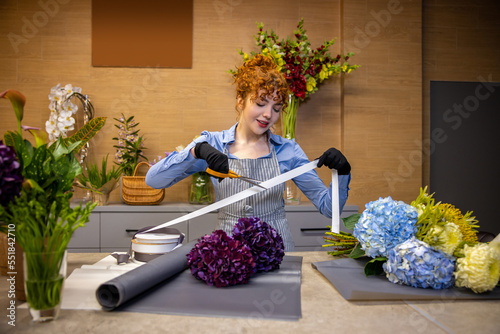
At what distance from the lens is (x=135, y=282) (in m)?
0.90

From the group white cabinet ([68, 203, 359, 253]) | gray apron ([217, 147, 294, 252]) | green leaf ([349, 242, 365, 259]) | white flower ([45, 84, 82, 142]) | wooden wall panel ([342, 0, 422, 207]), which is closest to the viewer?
green leaf ([349, 242, 365, 259])

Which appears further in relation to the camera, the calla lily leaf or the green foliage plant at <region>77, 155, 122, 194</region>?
the green foliage plant at <region>77, 155, 122, 194</region>

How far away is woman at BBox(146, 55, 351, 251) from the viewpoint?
1812 mm

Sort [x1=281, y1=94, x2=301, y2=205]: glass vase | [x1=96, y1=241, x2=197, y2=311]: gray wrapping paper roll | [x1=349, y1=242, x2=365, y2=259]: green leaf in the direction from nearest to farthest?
[x1=96, y1=241, x2=197, y2=311]: gray wrapping paper roll
[x1=349, y1=242, x2=365, y2=259]: green leaf
[x1=281, y1=94, x2=301, y2=205]: glass vase

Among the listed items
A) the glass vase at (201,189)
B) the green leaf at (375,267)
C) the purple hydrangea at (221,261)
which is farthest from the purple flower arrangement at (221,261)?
the glass vase at (201,189)

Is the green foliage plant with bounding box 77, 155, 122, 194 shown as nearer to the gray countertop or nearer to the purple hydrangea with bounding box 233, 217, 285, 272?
the gray countertop

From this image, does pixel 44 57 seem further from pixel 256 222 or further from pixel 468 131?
pixel 468 131

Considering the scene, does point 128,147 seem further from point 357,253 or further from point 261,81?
point 357,253

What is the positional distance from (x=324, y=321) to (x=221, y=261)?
11.5 inches

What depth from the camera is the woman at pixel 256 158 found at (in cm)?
181

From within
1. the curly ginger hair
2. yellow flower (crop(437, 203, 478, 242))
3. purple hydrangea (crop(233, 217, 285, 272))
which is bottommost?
purple hydrangea (crop(233, 217, 285, 272))

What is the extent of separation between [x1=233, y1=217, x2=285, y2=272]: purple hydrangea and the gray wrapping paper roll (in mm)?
192

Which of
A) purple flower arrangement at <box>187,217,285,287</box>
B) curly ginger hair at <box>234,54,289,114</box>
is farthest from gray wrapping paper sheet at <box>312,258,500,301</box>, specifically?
curly ginger hair at <box>234,54,289,114</box>

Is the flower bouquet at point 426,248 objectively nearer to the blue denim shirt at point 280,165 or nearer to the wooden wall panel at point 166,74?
the blue denim shirt at point 280,165
